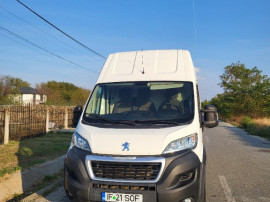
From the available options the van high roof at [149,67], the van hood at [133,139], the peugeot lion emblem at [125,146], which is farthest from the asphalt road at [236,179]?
the van high roof at [149,67]

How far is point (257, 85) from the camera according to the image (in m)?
39.3

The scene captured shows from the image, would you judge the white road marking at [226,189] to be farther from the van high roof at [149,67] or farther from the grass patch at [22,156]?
the grass patch at [22,156]

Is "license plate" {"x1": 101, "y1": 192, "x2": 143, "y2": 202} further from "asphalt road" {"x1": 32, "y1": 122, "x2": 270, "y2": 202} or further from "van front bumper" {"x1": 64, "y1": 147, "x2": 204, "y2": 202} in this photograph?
"asphalt road" {"x1": 32, "y1": 122, "x2": 270, "y2": 202}

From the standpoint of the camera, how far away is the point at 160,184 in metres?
3.65

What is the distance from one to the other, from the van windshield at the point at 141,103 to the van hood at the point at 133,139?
26cm

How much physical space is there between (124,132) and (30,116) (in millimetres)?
10480

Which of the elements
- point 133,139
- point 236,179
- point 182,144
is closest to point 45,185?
point 133,139

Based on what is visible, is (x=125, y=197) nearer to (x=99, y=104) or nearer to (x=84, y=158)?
(x=84, y=158)

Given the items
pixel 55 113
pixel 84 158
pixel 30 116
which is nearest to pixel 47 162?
pixel 84 158

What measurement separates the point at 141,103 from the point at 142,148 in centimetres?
122

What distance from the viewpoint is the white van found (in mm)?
3703

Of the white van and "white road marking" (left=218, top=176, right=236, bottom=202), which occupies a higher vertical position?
the white van

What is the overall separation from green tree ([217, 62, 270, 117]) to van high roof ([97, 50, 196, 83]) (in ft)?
118

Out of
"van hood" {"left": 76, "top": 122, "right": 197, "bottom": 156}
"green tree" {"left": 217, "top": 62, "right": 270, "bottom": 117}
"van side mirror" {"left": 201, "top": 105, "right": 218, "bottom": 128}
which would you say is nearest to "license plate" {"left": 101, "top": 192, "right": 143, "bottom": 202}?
"van hood" {"left": 76, "top": 122, "right": 197, "bottom": 156}
